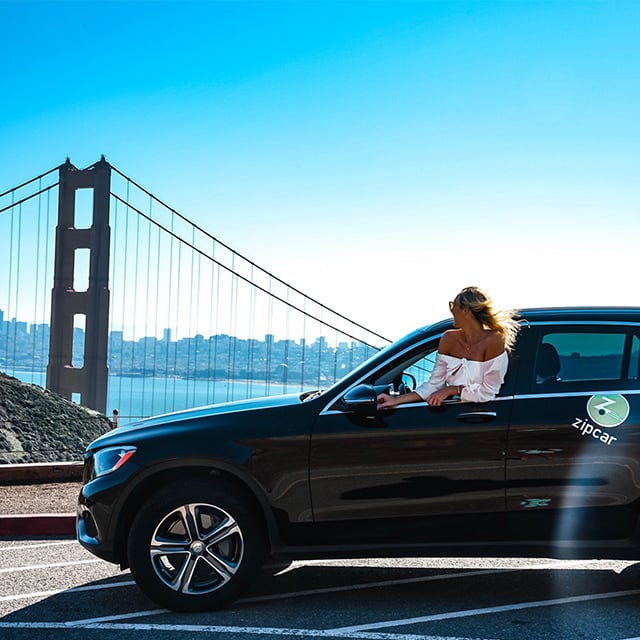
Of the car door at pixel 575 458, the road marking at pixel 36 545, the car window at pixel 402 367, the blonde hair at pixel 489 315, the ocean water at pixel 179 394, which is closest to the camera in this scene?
the car door at pixel 575 458

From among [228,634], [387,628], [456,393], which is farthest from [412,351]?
[228,634]

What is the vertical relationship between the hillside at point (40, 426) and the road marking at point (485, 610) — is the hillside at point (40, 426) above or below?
above

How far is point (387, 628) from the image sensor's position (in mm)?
4195

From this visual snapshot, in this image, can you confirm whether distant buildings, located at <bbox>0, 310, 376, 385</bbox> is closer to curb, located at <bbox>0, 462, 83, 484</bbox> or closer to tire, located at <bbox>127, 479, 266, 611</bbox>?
curb, located at <bbox>0, 462, 83, 484</bbox>

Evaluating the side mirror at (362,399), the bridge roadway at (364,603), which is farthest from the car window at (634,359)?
the side mirror at (362,399)

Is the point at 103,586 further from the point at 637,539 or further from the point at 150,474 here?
the point at 637,539

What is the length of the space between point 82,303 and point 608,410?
95.3 feet

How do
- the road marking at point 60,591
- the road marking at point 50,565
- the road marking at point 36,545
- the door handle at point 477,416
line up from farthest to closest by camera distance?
the road marking at point 36,545 → the road marking at point 50,565 → the road marking at point 60,591 → the door handle at point 477,416

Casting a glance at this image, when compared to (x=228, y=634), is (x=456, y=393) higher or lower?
higher

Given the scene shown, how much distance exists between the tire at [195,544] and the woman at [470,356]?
3.14ft

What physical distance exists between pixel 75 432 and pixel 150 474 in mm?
9368

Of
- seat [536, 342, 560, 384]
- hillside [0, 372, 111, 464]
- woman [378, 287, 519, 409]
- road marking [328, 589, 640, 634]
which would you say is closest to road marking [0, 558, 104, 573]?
road marking [328, 589, 640, 634]

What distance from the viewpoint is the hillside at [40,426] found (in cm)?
1227

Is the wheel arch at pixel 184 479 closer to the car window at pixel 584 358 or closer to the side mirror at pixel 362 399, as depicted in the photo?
the side mirror at pixel 362 399
